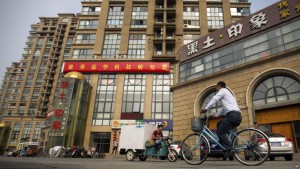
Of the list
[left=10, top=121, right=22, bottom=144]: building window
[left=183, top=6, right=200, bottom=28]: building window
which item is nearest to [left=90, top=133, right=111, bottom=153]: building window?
[left=183, top=6, right=200, bottom=28]: building window

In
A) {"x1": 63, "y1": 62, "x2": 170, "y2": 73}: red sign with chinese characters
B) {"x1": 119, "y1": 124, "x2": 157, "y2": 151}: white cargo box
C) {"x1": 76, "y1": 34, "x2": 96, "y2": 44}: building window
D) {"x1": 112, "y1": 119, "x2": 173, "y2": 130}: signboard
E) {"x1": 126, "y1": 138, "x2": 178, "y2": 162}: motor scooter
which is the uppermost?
{"x1": 76, "y1": 34, "x2": 96, "y2": 44}: building window

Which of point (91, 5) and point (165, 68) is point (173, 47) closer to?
point (165, 68)

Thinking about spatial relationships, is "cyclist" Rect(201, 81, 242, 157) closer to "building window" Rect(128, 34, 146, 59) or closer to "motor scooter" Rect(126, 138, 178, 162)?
"motor scooter" Rect(126, 138, 178, 162)

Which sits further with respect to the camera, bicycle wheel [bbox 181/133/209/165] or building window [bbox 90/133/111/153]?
building window [bbox 90/133/111/153]

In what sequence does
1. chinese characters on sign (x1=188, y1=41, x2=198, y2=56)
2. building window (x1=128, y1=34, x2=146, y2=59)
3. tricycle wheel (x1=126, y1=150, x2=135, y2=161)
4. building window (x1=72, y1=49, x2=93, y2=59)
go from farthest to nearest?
building window (x1=72, y1=49, x2=93, y2=59), building window (x1=128, y1=34, x2=146, y2=59), chinese characters on sign (x1=188, y1=41, x2=198, y2=56), tricycle wheel (x1=126, y1=150, x2=135, y2=161)

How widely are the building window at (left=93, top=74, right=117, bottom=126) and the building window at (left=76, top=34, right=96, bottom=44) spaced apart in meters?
8.18

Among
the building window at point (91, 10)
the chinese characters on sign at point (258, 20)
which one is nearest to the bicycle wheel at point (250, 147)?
the chinese characters on sign at point (258, 20)

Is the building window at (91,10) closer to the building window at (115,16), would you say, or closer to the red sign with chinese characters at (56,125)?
the building window at (115,16)

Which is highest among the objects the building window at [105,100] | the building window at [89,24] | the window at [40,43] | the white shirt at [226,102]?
the window at [40,43]

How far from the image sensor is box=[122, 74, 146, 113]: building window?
33125 millimetres

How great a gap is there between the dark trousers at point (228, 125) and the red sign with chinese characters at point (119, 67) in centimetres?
2999

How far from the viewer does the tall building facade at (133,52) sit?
32656 millimetres

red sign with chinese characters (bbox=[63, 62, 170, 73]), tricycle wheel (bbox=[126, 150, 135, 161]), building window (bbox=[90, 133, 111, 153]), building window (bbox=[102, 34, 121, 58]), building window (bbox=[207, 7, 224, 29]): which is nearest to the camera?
tricycle wheel (bbox=[126, 150, 135, 161])

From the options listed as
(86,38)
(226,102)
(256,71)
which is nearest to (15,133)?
(86,38)
